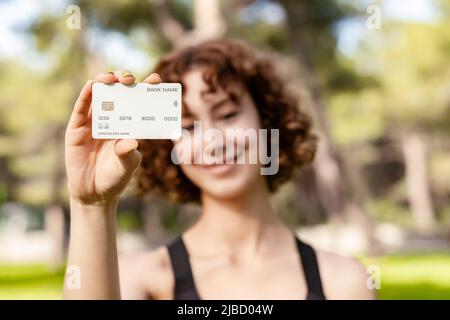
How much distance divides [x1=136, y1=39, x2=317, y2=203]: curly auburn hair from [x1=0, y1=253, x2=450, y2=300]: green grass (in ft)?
8.14

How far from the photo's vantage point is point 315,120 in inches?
157

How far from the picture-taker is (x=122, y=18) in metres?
4.31

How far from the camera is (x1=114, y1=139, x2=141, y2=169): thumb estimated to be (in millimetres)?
766

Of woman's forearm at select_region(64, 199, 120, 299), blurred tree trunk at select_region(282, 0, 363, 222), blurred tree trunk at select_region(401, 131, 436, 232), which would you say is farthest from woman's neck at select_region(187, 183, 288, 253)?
blurred tree trunk at select_region(401, 131, 436, 232)

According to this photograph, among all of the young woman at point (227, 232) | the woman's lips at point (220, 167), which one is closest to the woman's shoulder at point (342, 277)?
the young woman at point (227, 232)

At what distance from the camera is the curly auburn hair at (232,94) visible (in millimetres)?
1062

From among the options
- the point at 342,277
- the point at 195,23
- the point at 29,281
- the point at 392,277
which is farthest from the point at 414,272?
the point at 342,277

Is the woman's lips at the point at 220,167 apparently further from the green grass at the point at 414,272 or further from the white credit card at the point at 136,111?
the green grass at the point at 414,272

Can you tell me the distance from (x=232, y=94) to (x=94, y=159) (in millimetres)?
322

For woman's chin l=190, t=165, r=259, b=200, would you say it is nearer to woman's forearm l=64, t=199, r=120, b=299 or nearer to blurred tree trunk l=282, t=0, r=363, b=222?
woman's forearm l=64, t=199, r=120, b=299

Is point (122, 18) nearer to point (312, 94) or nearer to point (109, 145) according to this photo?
point (312, 94)

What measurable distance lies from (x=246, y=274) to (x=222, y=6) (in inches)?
145

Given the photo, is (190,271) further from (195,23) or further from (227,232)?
(195,23)

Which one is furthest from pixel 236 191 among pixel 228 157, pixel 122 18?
pixel 122 18
